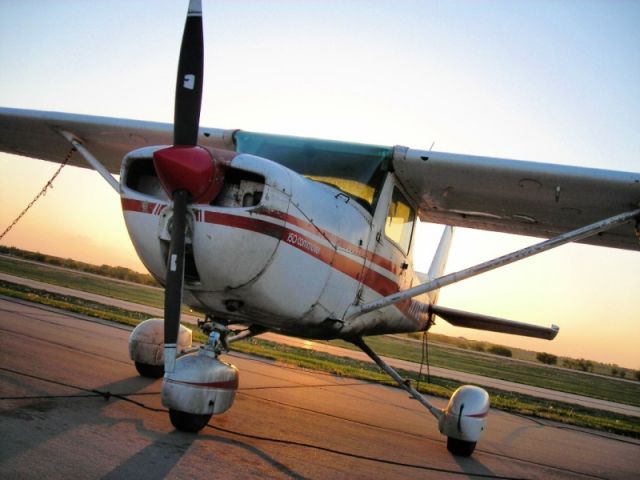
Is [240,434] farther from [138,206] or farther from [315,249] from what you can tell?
[138,206]

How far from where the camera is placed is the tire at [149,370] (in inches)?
247

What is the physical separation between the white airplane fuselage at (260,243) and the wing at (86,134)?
2.49 m

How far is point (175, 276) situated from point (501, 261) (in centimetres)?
309

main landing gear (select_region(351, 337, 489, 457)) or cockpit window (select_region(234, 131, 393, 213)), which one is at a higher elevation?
cockpit window (select_region(234, 131, 393, 213))

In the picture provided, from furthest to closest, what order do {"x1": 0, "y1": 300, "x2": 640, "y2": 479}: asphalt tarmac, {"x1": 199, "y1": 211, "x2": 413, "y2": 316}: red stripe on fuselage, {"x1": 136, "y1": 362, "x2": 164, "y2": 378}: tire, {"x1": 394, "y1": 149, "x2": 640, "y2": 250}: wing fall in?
{"x1": 136, "y1": 362, "x2": 164, "y2": 378}: tire < {"x1": 394, "y1": 149, "x2": 640, "y2": 250}: wing < {"x1": 199, "y1": 211, "x2": 413, "y2": 316}: red stripe on fuselage < {"x1": 0, "y1": 300, "x2": 640, "y2": 479}: asphalt tarmac

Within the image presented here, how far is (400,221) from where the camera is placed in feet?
20.5

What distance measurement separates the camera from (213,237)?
362 centimetres

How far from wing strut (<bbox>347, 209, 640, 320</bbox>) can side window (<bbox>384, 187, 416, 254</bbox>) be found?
819mm

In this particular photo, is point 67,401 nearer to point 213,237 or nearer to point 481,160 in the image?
point 213,237

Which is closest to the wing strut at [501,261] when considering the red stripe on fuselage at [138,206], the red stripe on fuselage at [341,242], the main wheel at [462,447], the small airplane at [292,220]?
the small airplane at [292,220]

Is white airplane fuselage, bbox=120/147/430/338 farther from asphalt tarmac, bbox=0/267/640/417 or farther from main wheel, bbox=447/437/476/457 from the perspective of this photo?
asphalt tarmac, bbox=0/267/640/417

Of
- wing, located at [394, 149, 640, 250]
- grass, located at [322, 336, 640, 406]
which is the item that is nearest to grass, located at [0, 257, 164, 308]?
grass, located at [322, 336, 640, 406]

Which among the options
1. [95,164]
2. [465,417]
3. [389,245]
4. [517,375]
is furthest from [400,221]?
[517,375]

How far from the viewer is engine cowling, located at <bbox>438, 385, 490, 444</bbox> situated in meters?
5.49
